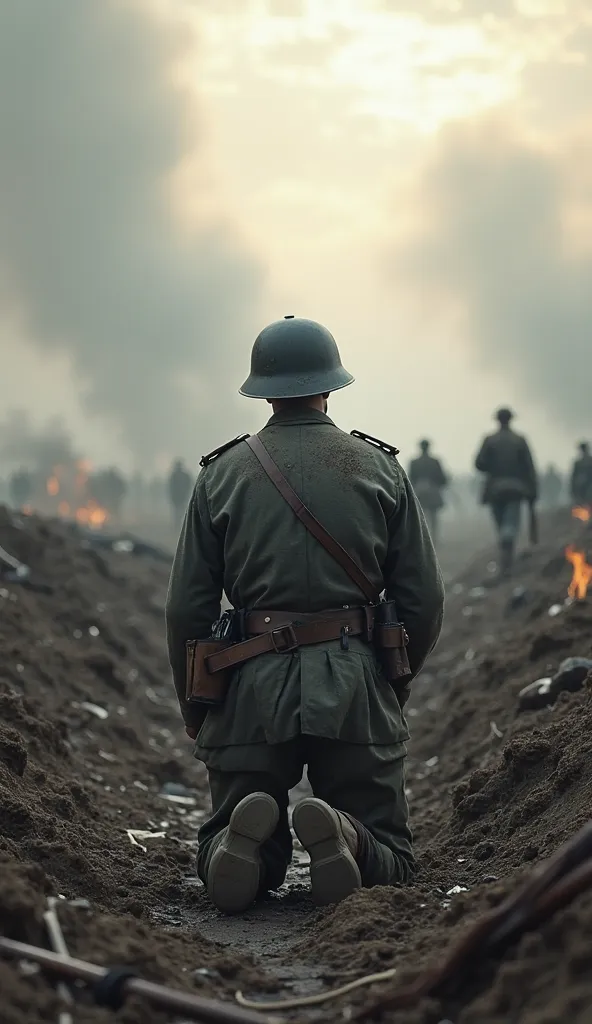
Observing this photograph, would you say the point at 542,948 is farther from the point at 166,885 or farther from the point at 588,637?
the point at 588,637

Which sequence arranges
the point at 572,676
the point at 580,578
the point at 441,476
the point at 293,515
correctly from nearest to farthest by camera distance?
1. the point at 293,515
2. the point at 572,676
3. the point at 580,578
4. the point at 441,476

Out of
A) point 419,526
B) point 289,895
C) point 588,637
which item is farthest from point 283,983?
point 588,637

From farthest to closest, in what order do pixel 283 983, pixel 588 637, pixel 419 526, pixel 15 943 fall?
1. pixel 588 637
2. pixel 419 526
3. pixel 283 983
4. pixel 15 943

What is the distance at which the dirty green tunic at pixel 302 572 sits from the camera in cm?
472

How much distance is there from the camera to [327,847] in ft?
14.4

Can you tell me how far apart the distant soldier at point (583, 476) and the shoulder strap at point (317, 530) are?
21926 mm

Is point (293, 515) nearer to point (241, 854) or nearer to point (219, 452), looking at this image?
point (219, 452)

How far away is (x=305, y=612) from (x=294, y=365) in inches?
42.9

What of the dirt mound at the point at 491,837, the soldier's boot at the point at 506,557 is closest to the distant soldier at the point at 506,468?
the soldier's boot at the point at 506,557

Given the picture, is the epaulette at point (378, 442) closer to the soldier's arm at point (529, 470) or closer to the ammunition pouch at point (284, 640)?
the ammunition pouch at point (284, 640)

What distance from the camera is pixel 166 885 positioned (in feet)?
16.5

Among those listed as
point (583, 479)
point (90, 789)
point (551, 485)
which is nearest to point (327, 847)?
point (90, 789)

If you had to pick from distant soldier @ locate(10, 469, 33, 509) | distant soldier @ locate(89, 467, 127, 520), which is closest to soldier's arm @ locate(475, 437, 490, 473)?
distant soldier @ locate(10, 469, 33, 509)

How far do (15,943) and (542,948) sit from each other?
1291mm
